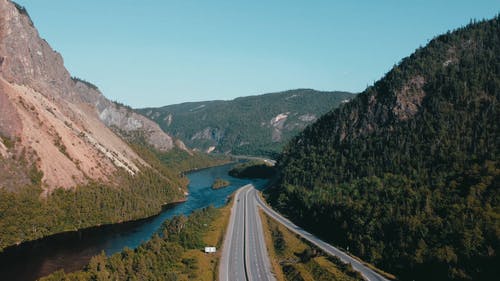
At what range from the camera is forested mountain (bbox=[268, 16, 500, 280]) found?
102 metres

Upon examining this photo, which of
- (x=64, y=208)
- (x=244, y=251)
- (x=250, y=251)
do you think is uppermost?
(x=64, y=208)

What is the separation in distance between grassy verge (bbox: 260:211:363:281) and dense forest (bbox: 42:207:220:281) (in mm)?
20166

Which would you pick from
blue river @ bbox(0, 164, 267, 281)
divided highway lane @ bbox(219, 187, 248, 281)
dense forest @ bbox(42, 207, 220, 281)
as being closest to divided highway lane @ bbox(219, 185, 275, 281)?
divided highway lane @ bbox(219, 187, 248, 281)

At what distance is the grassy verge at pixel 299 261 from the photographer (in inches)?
3777

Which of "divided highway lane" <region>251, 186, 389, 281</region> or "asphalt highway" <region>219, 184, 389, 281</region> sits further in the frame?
"divided highway lane" <region>251, 186, 389, 281</region>

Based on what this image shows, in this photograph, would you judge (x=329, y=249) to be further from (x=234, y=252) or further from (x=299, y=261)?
(x=234, y=252)

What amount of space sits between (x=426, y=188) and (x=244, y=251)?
61818 millimetres

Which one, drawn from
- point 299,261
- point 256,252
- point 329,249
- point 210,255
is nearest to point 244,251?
point 256,252

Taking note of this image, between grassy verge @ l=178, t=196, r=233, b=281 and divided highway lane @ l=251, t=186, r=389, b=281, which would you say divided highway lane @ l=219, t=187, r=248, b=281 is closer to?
grassy verge @ l=178, t=196, r=233, b=281

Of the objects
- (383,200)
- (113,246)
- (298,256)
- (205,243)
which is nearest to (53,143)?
(113,246)

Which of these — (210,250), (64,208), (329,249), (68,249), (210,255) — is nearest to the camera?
(210,255)

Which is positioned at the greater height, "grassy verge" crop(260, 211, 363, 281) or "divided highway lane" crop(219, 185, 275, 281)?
"divided highway lane" crop(219, 185, 275, 281)

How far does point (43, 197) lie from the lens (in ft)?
484

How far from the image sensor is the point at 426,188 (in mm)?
136625
